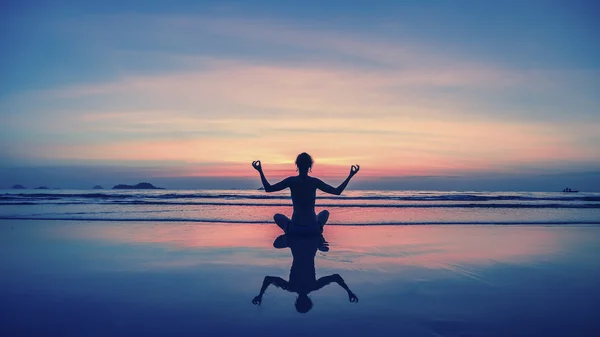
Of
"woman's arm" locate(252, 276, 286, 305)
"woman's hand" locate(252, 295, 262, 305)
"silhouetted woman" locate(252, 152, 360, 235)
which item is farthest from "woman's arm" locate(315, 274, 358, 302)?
"silhouetted woman" locate(252, 152, 360, 235)

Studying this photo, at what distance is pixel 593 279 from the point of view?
503 cm

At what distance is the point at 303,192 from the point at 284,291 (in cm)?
383

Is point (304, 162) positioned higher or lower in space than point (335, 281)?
higher

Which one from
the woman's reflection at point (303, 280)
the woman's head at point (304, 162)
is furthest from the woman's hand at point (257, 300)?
the woman's head at point (304, 162)

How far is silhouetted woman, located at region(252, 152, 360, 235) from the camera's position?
7.77 meters

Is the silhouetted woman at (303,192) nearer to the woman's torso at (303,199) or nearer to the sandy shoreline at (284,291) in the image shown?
the woman's torso at (303,199)

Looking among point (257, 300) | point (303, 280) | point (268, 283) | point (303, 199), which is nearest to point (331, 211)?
point (303, 199)

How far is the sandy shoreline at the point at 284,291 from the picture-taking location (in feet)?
10.7

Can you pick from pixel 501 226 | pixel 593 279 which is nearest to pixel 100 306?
pixel 593 279

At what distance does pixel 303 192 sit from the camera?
8.02 meters

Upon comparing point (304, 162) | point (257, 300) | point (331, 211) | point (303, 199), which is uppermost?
point (304, 162)

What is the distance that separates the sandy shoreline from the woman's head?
1577mm

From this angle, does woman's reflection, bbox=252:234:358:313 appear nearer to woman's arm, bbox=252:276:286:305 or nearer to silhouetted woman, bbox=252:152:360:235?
woman's arm, bbox=252:276:286:305

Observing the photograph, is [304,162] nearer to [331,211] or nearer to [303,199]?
[303,199]
